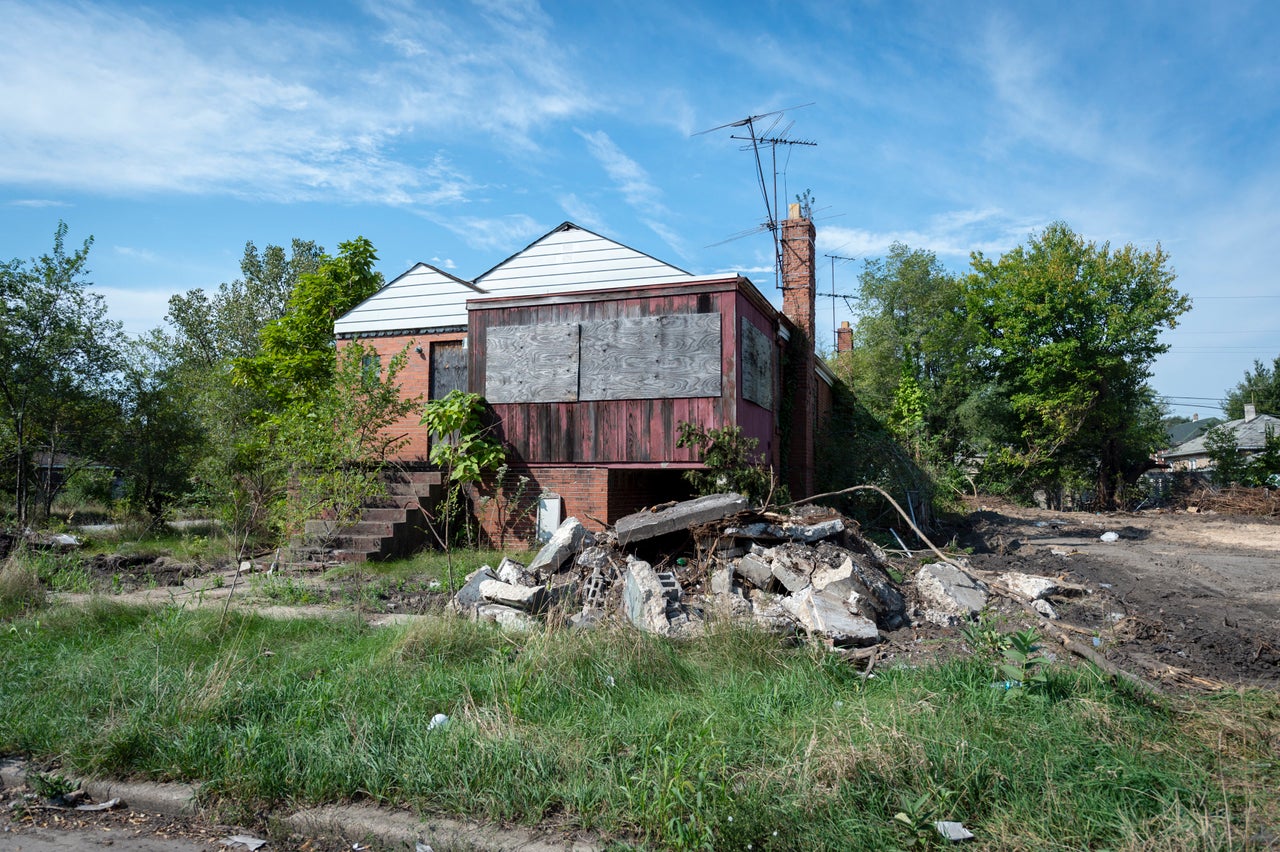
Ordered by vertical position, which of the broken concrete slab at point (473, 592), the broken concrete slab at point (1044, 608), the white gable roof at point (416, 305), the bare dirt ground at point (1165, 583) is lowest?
the bare dirt ground at point (1165, 583)

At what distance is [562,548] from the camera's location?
880 centimetres

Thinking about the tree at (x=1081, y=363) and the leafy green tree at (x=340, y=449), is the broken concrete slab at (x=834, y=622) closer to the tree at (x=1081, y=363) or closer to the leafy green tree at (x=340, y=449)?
the leafy green tree at (x=340, y=449)

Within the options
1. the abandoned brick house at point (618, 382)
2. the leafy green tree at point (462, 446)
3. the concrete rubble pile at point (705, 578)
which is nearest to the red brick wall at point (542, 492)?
the abandoned brick house at point (618, 382)

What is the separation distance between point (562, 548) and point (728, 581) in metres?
2.11

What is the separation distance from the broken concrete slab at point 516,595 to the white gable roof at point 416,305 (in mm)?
9440

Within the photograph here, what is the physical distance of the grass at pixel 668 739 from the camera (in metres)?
3.35

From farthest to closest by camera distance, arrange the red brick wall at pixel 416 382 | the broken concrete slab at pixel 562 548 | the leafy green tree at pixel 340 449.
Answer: the red brick wall at pixel 416 382, the leafy green tree at pixel 340 449, the broken concrete slab at pixel 562 548

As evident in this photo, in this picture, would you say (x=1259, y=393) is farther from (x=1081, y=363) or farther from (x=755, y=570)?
(x=755, y=570)

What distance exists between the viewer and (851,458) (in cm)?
1738

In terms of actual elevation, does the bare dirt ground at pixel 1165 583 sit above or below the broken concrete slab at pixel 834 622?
below

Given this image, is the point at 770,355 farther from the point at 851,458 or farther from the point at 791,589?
the point at 791,589

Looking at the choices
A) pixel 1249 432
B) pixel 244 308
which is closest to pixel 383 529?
pixel 244 308

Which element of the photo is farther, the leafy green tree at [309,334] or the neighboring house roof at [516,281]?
the leafy green tree at [309,334]

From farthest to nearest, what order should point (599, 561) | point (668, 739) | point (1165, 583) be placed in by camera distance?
point (1165, 583) → point (599, 561) → point (668, 739)
